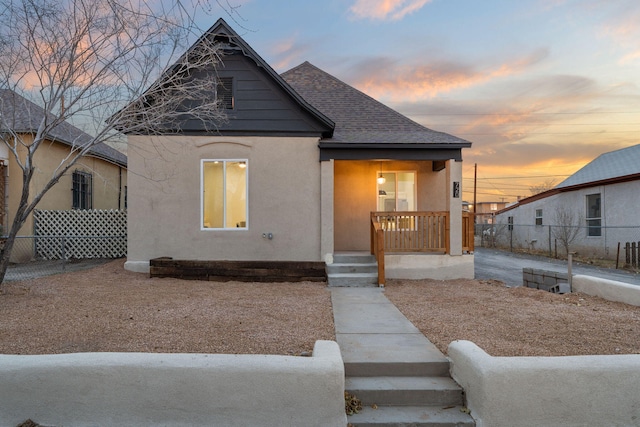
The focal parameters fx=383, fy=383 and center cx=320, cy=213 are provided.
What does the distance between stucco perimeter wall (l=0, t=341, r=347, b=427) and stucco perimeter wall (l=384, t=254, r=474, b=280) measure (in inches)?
252

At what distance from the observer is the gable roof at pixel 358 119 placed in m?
9.36

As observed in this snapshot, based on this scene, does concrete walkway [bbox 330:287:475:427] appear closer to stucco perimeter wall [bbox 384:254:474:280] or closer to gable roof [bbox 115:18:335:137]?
stucco perimeter wall [bbox 384:254:474:280]

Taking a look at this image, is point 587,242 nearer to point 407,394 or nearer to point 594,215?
point 594,215

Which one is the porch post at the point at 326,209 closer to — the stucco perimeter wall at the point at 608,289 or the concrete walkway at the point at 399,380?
the concrete walkway at the point at 399,380

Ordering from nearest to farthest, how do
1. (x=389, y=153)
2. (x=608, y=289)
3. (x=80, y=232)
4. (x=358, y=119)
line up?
(x=608, y=289) → (x=389, y=153) → (x=358, y=119) → (x=80, y=232)

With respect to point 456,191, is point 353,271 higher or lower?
lower

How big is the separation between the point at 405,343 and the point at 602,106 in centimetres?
2088

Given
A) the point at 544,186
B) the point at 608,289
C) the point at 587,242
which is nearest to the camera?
the point at 608,289

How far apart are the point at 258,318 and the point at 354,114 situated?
25.1 feet

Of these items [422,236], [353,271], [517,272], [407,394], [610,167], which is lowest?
[517,272]

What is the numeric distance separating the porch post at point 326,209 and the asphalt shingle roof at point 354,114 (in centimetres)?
83

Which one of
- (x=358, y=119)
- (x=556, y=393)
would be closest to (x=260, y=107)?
(x=358, y=119)

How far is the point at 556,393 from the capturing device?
3072 millimetres

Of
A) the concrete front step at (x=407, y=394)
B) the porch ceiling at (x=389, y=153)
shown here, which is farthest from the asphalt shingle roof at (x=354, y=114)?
the concrete front step at (x=407, y=394)
